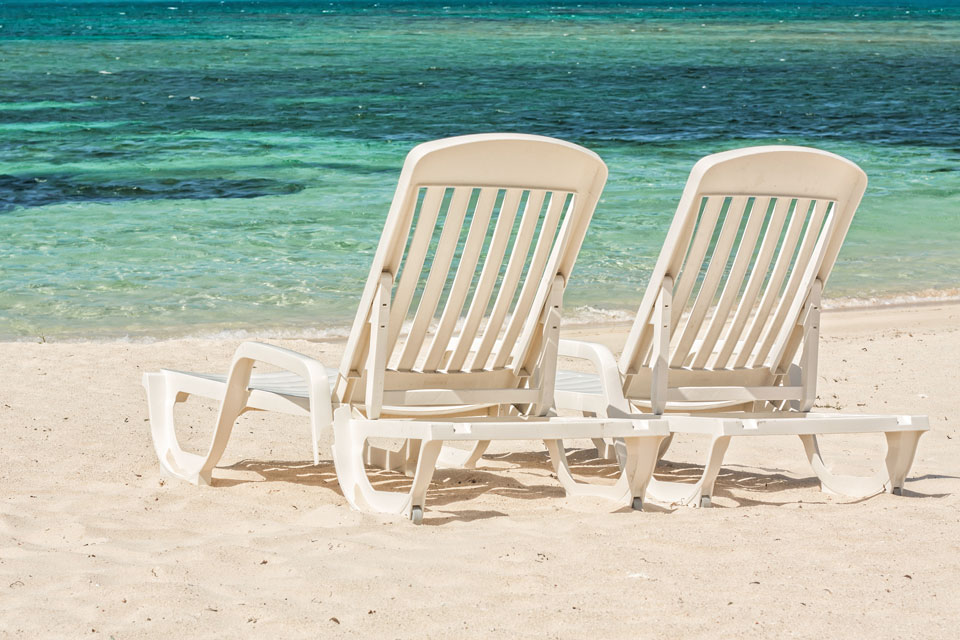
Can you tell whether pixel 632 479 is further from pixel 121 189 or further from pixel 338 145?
pixel 338 145

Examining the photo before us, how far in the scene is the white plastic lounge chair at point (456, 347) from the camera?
347 centimetres

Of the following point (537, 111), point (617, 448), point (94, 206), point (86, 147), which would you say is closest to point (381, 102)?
point (537, 111)

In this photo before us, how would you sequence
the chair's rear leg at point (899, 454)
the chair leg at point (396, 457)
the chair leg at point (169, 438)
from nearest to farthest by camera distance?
the chair's rear leg at point (899, 454) < the chair leg at point (169, 438) < the chair leg at point (396, 457)

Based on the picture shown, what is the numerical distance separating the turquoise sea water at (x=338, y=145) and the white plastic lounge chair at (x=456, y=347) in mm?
4505

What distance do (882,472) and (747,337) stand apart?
0.64m

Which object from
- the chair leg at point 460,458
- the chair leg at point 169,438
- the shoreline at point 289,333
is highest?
the chair leg at point 169,438

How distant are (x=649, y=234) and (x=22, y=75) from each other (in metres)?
27.2

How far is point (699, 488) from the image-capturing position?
382 centimetres

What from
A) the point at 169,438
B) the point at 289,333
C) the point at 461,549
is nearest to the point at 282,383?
the point at 169,438

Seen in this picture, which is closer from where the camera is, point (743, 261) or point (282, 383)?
point (743, 261)

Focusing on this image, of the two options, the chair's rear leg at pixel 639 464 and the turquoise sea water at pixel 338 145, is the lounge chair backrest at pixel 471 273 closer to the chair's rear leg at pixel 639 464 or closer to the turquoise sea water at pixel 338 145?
the chair's rear leg at pixel 639 464

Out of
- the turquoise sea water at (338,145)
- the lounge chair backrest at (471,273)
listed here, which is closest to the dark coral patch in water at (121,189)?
the turquoise sea water at (338,145)

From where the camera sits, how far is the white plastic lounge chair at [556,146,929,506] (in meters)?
3.75

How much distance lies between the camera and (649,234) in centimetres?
1198
